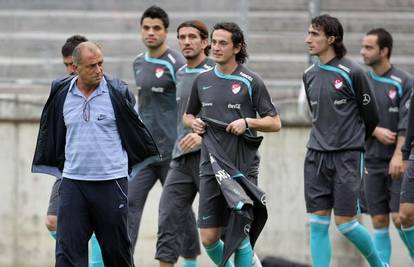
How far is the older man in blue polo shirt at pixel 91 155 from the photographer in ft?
27.7

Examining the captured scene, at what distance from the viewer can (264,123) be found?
9367mm

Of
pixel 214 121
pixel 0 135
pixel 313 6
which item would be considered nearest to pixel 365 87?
pixel 214 121

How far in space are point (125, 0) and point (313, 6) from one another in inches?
85.7

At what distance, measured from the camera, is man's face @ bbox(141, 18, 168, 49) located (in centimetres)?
1116

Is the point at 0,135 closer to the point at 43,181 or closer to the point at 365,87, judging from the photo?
the point at 43,181

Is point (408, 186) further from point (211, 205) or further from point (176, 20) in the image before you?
point (176, 20)

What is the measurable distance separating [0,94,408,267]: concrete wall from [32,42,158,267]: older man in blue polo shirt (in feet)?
14.1

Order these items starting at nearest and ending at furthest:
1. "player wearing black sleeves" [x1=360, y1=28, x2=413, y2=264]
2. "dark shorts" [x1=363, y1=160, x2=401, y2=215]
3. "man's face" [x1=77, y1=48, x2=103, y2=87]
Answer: "man's face" [x1=77, y1=48, x2=103, y2=87]
"player wearing black sleeves" [x1=360, y1=28, x2=413, y2=264]
"dark shorts" [x1=363, y1=160, x2=401, y2=215]

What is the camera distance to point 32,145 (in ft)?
42.4

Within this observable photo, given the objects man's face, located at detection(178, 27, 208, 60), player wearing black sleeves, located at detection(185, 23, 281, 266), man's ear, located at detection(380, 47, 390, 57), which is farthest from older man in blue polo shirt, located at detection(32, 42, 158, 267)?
man's ear, located at detection(380, 47, 390, 57)

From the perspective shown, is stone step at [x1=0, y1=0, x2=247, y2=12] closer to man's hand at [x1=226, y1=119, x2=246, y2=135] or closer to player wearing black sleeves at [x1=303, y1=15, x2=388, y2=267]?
player wearing black sleeves at [x1=303, y1=15, x2=388, y2=267]

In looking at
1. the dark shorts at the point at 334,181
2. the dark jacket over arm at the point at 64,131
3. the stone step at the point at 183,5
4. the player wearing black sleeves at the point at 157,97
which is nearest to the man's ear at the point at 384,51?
the stone step at the point at 183,5

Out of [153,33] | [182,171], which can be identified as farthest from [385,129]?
[153,33]

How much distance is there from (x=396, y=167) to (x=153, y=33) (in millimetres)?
2822
